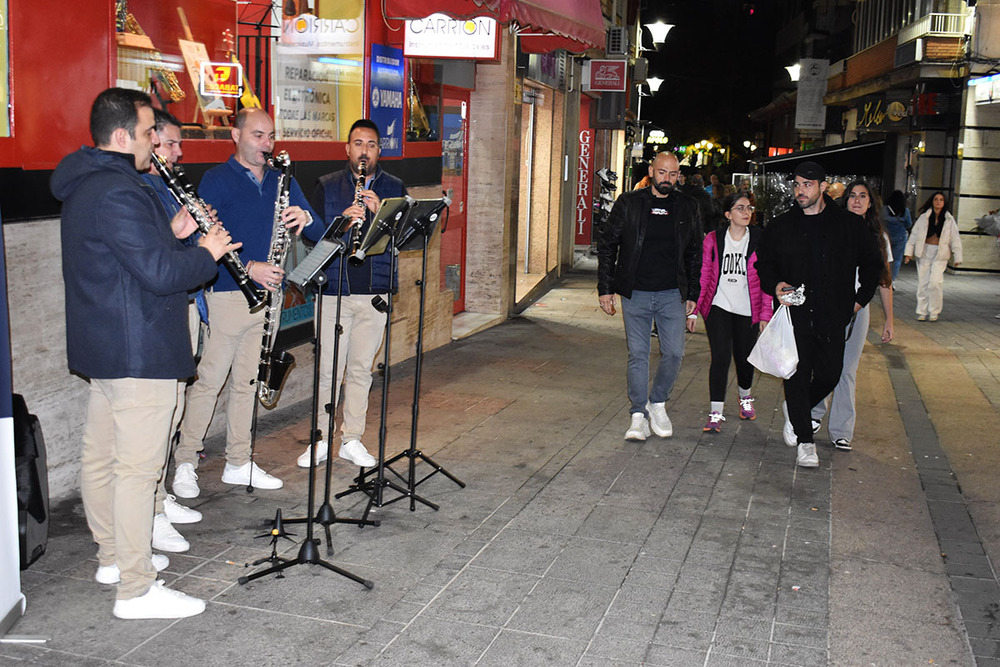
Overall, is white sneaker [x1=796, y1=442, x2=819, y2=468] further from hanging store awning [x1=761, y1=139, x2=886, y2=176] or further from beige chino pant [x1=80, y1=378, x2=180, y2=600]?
hanging store awning [x1=761, y1=139, x2=886, y2=176]

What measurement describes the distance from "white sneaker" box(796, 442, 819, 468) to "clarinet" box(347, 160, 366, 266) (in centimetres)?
332

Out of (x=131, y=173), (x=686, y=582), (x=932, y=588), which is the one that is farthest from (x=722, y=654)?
(x=131, y=173)

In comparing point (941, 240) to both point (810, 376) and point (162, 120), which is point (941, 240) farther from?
point (162, 120)

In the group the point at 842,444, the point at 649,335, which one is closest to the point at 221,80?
the point at 649,335

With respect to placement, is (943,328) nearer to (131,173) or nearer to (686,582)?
(686,582)

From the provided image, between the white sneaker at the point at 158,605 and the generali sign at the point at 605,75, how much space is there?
17.8m

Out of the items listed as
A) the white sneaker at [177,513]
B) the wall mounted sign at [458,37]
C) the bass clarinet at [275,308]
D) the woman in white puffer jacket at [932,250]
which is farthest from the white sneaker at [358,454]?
the woman in white puffer jacket at [932,250]

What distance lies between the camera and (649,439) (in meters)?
7.62

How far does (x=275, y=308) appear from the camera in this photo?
598cm

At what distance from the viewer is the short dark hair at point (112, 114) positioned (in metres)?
4.17

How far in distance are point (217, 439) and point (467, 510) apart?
87.2 inches

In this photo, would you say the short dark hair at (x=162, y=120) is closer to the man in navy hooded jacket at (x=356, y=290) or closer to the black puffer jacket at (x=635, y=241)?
the man in navy hooded jacket at (x=356, y=290)

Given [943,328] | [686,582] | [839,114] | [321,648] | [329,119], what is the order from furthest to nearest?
[839,114], [943,328], [329,119], [686,582], [321,648]

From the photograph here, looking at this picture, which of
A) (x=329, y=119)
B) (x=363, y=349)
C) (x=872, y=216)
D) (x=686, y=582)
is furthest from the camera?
(x=329, y=119)
